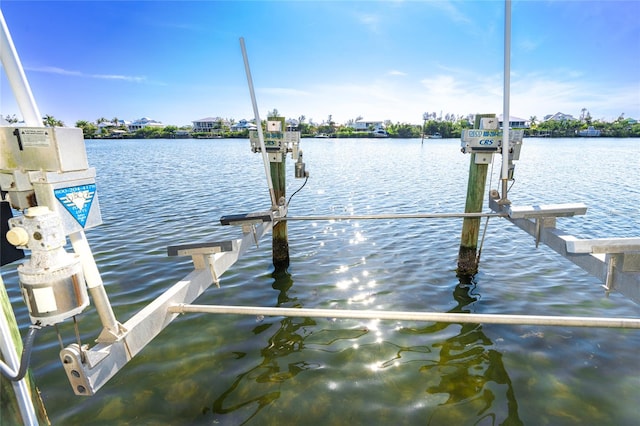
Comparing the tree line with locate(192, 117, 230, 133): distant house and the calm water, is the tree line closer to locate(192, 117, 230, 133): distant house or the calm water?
locate(192, 117, 230, 133): distant house

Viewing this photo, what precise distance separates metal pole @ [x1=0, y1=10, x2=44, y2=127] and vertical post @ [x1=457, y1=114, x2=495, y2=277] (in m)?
6.56

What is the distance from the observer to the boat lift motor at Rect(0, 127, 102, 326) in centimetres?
201

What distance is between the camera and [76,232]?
2.37 m

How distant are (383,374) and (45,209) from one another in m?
4.08

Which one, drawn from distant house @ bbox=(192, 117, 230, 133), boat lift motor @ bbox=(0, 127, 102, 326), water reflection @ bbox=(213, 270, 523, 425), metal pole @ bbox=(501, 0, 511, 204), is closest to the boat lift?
boat lift motor @ bbox=(0, 127, 102, 326)

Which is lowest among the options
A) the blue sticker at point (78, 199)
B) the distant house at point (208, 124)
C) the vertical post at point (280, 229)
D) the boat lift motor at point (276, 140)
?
the vertical post at point (280, 229)

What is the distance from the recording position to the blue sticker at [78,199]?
219 cm

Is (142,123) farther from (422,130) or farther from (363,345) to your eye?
(363,345)

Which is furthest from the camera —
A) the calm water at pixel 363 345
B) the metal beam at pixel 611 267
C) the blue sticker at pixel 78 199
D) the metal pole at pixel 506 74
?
the metal pole at pixel 506 74

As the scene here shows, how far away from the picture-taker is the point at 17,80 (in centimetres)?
214

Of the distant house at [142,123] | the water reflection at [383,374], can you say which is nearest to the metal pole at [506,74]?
the water reflection at [383,374]

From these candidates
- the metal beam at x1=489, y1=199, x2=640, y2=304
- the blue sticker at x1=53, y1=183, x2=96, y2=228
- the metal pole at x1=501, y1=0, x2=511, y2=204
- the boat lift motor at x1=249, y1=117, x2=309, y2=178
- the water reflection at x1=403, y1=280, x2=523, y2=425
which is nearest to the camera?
the blue sticker at x1=53, y1=183, x2=96, y2=228

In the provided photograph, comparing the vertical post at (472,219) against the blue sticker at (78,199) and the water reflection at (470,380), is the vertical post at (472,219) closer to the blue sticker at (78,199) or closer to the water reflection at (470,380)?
the water reflection at (470,380)

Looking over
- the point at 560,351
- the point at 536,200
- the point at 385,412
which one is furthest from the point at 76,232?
the point at 536,200
